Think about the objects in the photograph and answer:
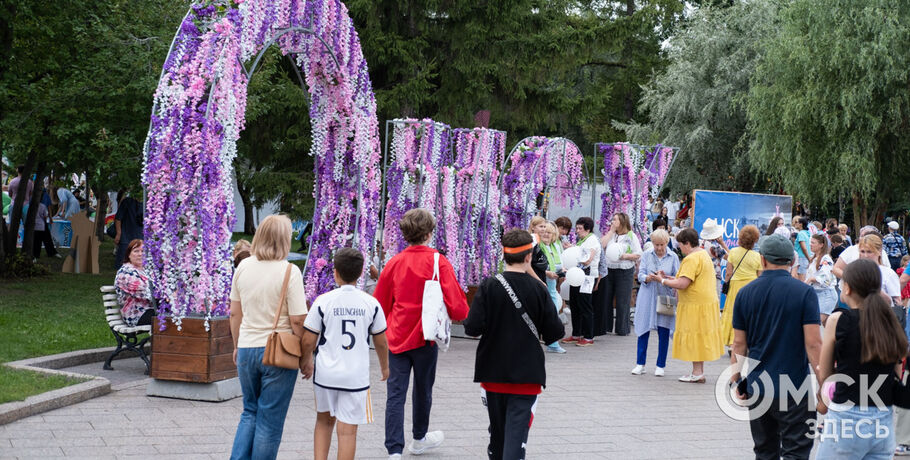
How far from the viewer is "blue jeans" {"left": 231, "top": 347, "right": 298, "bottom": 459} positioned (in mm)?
5434

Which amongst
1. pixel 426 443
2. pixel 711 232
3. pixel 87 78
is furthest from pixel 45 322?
pixel 711 232

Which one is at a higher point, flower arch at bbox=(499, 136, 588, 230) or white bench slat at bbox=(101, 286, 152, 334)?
flower arch at bbox=(499, 136, 588, 230)

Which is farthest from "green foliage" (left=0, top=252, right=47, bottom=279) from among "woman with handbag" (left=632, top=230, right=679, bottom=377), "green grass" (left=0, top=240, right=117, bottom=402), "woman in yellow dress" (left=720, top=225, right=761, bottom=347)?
"woman in yellow dress" (left=720, top=225, right=761, bottom=347)

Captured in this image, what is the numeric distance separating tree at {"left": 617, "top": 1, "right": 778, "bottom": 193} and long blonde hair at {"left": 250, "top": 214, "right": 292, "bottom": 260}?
30.4 m

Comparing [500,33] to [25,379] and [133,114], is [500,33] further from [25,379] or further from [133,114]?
[25,379]

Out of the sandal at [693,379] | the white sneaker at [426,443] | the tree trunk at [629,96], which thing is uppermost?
the tree trunk at [629,96]

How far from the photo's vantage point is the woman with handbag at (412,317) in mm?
6320

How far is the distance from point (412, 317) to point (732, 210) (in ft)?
41.9

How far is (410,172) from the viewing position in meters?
12.2

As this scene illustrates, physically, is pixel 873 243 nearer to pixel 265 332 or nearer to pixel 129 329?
pixel 265 332

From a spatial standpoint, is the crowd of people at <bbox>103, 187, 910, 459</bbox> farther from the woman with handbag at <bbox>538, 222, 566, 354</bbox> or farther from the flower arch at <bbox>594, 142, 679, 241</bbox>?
the flower arch at <bbox>594, 142, 679, 241</bbox>

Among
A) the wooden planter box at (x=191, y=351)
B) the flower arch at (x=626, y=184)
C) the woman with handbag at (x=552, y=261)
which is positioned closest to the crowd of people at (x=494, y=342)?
the wooden planter box at (x=191, y=351)

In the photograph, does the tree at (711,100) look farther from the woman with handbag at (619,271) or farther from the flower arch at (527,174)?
the woman with handbag at (619,271)

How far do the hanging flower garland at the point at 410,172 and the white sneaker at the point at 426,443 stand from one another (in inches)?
223
